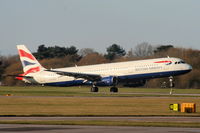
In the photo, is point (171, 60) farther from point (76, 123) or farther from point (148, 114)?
point (76, 123)

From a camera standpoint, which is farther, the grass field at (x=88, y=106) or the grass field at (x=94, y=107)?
the grass field at (x=88, y=106)

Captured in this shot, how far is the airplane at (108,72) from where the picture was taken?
8444 centimetres

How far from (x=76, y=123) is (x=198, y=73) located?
88.8 m

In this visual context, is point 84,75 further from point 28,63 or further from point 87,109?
point 87,109

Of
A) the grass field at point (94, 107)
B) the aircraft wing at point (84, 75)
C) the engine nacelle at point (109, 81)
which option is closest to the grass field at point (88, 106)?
the grass field at point (94, 107)

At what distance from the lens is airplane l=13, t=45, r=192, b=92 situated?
84.4 metres

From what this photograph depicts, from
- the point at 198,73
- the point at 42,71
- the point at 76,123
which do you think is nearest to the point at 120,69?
the point at 42,71

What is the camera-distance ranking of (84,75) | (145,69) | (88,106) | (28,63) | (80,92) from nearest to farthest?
(88,106) → (145,69) → (84,75) → (80,92) → (28,63)

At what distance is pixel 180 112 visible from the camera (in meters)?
46.7

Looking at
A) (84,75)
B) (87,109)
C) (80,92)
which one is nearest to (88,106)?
(87,109)

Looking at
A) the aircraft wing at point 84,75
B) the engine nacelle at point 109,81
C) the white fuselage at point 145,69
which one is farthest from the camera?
the aircraft wing at point 84,75

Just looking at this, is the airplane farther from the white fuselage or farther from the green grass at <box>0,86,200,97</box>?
the green grass at <box>0,86,200,97</box>

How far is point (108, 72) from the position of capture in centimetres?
8975

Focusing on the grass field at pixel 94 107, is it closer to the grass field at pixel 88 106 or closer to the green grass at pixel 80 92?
the grass field at pixel 88 106
